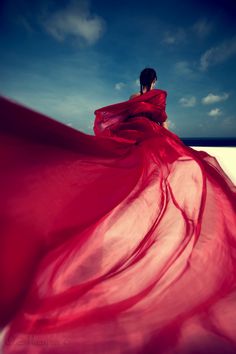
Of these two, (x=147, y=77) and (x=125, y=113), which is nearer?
(x=125, y=113)

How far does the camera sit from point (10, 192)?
0.61 metres

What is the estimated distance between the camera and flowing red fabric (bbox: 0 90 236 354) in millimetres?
469

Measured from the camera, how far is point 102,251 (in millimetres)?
648

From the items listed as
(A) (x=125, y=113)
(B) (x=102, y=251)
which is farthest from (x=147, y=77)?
(B) (x=102, y=251)

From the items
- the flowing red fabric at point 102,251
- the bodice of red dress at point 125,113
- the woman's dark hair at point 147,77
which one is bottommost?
the flowing red fabric at point 102,251

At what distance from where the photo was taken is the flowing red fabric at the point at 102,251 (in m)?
0.47

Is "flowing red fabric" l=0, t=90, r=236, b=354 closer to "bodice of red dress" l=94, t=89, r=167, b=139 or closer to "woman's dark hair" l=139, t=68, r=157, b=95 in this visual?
"bodice of red dress" l=94, t=89, r=167, b=139

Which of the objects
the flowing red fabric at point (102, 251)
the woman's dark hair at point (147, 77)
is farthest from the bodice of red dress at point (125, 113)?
the flowing red fabric at point (102, 251)

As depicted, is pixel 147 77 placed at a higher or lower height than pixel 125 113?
higher

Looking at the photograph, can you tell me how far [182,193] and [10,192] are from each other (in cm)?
61

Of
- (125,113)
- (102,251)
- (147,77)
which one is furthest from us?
(147,77)

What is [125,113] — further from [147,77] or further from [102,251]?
[102,251]

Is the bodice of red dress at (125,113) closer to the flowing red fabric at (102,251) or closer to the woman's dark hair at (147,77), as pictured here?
the woman's dark hair at (147,77)

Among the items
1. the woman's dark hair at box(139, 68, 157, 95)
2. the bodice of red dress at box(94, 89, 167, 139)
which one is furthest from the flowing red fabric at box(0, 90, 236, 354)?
the woman's dark hair at box(139, 68, 157, 95)
